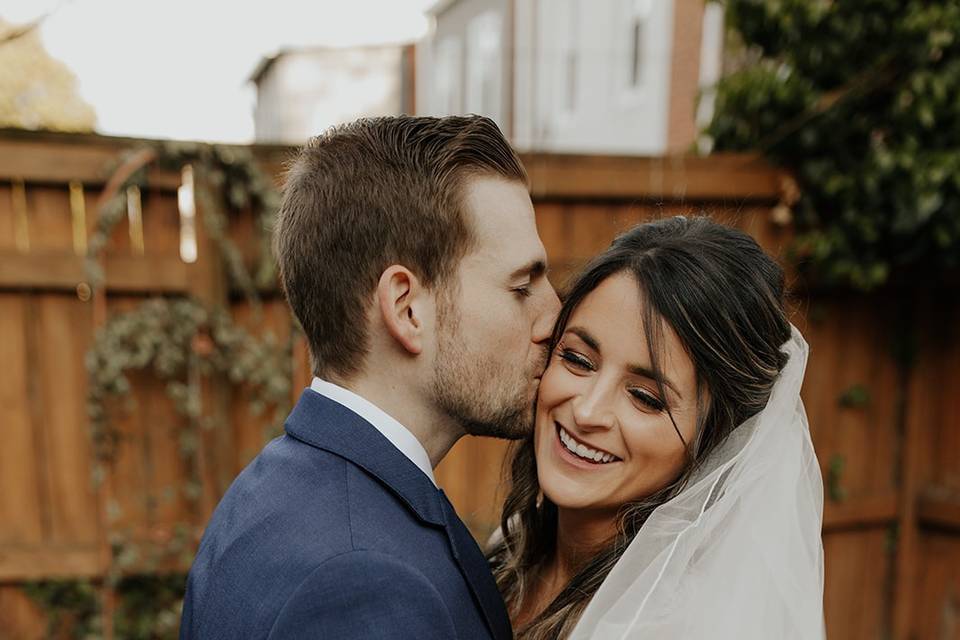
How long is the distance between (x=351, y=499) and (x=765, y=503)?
33.5 inches

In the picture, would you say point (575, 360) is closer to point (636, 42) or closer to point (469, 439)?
point (469, 439)

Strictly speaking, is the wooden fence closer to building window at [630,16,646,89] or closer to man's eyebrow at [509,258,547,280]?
man's eyebrow at [509,258,547,280]

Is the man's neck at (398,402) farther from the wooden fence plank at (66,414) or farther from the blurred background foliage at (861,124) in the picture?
the blurred background foliage at (861,124)

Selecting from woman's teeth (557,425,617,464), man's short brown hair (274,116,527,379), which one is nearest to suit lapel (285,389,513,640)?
man's short brown hair (274,116,527,379)

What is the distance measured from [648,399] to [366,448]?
0.62 meters

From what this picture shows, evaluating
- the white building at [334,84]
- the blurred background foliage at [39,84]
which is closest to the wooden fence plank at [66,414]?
the blurred background foliage at [39,84]

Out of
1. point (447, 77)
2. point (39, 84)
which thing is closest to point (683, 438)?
point (447, 77)

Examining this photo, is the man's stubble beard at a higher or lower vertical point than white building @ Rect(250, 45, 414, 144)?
lower

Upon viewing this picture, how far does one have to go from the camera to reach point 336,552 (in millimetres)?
1209

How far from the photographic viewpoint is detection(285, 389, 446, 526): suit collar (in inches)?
56.5

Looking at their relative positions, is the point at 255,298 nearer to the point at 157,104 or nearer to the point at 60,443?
the point at 60,443

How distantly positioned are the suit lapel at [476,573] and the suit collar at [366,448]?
0.15ft

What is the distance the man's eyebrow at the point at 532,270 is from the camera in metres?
1.62

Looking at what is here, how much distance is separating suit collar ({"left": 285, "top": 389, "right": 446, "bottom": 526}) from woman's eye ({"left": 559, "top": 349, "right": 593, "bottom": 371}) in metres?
0.46
